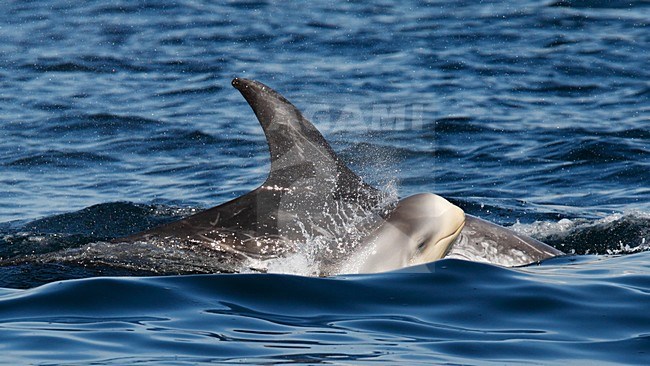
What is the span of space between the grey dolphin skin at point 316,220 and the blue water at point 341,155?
0.31m

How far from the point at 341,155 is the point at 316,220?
5593 mm

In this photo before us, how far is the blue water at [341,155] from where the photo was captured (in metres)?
6.48

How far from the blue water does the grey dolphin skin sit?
1.03ft

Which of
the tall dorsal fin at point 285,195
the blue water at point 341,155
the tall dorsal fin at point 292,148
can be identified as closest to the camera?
the blue water at point 341,155

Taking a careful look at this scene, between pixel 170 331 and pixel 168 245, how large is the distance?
103 inches

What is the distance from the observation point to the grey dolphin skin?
27.6 ft

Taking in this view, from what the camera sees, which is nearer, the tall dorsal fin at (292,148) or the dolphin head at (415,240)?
the dolphin head at (415,240)

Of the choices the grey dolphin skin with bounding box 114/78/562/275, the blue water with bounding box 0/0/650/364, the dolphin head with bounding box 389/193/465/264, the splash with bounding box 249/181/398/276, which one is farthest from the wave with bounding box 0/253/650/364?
the splash with bounding box 249/181/398/276

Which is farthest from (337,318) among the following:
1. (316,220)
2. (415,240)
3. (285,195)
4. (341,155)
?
(341,155)

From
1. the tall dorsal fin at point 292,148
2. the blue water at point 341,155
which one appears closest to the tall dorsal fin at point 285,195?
the tall dorsal fin at point 292,148

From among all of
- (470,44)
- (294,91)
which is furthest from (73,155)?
(470,44)

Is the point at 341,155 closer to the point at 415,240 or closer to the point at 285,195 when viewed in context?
the point at 285,195

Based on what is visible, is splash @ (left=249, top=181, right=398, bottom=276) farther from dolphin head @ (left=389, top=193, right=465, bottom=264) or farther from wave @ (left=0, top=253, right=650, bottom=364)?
wave @ (left=0, top=253, right=650, bottom=364)

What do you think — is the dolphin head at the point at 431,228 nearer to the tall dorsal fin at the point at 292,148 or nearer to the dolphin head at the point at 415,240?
the dolphin head at the point at 415,240
